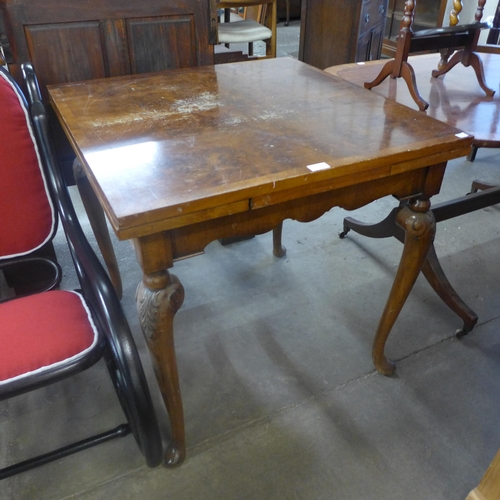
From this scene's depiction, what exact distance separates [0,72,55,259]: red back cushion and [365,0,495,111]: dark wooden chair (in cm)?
112

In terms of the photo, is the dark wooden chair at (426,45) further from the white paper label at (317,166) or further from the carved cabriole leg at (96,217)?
the carved cabriole leg at (96,217)

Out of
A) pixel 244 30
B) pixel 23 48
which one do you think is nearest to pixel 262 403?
pixel 23 48

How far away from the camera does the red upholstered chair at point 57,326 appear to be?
0.90 m

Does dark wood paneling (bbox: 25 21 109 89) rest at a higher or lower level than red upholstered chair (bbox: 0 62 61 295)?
higher

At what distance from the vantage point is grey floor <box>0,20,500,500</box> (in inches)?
46.7

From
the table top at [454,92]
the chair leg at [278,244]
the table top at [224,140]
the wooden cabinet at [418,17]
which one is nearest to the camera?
the table top at [224,140]

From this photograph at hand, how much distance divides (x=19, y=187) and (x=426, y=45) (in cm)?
134

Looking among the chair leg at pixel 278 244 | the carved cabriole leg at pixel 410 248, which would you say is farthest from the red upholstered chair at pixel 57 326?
the chair leg at pixel 278 244

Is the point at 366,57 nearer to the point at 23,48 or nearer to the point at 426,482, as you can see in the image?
the point at 23,48

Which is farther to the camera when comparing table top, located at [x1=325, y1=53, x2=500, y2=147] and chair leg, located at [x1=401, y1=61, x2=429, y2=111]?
chair leg, located at [x1=401, y1=61, x2=429, y2=111]

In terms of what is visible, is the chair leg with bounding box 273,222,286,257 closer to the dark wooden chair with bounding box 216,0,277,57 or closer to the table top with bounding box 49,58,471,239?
the table top with bounding box 49,58,471,239

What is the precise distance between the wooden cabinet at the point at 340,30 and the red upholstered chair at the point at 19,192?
2.71 m

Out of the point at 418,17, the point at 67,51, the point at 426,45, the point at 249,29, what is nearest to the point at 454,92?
the point at 426,45

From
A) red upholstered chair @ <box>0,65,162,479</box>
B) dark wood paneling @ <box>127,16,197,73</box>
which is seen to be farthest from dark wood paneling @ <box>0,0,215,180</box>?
red upholstered chair @ <box>0,65,162,479</box>
